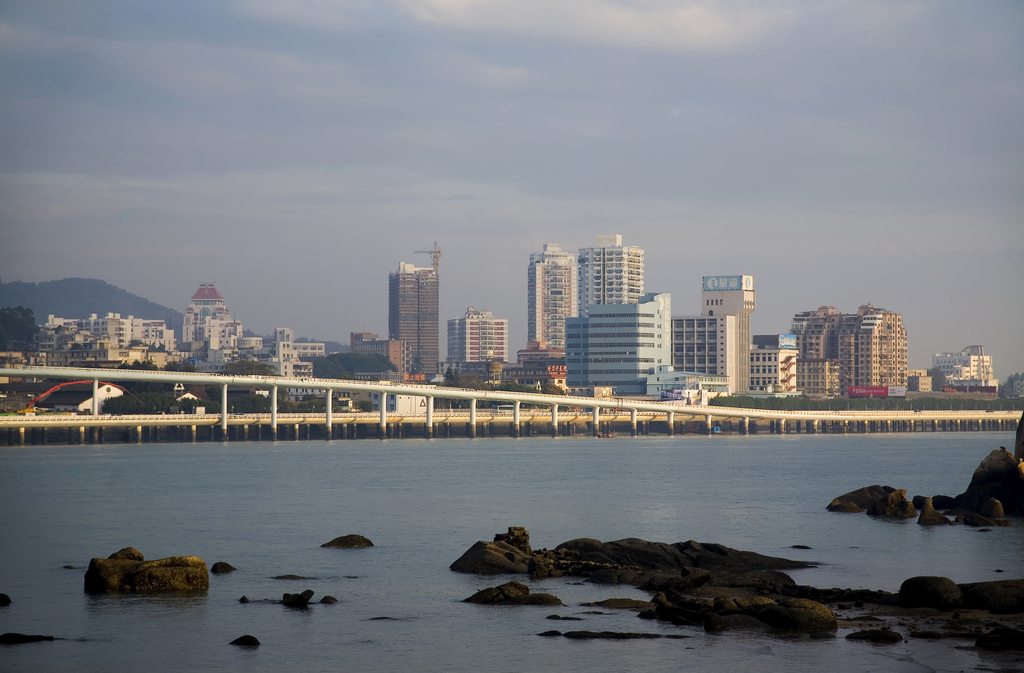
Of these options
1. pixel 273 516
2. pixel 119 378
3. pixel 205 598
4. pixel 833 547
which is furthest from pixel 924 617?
pixel 119 378

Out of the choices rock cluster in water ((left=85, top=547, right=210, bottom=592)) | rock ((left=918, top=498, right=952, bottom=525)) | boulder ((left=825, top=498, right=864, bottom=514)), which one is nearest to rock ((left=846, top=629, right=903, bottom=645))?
rock cluster in water ((left=85, top=547, right=210, bottom=592))

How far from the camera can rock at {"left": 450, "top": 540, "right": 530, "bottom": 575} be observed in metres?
26.3

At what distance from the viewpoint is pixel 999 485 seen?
4022 cm

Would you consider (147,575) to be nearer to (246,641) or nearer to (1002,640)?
(246,641)

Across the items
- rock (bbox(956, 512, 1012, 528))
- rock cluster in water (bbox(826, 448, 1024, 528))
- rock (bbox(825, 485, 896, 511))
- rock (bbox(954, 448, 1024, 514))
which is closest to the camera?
rock (bbox(956, 512, 1012, 528))

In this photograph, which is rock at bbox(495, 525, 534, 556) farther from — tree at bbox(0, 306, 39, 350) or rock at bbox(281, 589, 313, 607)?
tree at bbox(0, 306, 39, 350)

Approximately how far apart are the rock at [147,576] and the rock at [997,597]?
15427 millimetres

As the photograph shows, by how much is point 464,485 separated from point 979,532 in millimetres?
25479

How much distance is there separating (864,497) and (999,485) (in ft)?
15.7

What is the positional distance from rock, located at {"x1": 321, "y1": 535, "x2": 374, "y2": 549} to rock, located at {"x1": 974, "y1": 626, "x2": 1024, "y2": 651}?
17.6 m

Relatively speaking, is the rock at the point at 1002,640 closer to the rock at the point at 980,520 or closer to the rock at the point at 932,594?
the rock at the point at 932,594

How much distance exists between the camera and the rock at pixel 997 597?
20.6 meters

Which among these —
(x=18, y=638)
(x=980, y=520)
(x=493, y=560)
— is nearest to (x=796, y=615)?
(x=493, y=560)

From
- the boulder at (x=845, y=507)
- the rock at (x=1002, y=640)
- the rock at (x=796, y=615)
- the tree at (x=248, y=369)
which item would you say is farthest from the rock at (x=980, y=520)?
the tree at (x=248, y=369)
